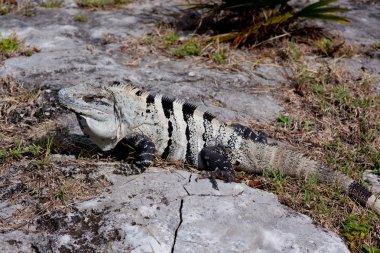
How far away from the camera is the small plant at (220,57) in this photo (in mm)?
6133

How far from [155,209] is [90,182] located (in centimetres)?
61

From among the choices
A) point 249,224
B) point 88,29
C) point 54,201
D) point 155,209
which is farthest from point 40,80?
point 249,224

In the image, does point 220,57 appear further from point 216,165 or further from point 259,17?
point 216,165

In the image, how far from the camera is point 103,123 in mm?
4008

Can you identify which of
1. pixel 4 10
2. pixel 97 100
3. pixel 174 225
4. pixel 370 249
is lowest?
pixel 370 249

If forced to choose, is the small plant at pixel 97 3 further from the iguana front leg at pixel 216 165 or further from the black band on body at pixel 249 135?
the iguana front leg at pixel 216 165

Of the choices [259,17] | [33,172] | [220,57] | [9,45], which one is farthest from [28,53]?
[259,17]

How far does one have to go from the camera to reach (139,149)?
162 inches

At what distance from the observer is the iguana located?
13.1 ft

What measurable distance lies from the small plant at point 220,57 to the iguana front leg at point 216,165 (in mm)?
2153

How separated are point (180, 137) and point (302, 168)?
1031 mm

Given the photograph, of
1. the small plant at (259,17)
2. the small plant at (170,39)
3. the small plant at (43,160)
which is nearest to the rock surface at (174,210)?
the small plant at (43,160)

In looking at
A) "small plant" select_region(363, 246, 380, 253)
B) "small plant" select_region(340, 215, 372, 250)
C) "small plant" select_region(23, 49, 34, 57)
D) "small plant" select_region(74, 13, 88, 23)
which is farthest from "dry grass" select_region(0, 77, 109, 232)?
"small plant" select_region(74, 13, 88, 23)

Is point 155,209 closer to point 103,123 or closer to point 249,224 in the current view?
point 249,224
